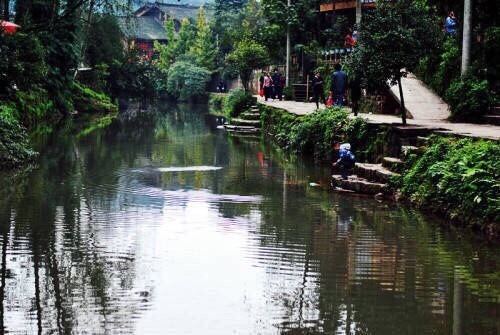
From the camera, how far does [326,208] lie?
12.4 meters

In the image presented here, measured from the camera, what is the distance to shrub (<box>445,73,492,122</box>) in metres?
18.0

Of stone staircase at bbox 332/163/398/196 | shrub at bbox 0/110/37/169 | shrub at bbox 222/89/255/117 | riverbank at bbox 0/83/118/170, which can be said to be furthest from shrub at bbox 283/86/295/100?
stone staircase at bbox 332/163/398/196

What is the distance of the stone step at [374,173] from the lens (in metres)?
13.9

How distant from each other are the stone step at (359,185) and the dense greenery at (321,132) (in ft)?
10.3

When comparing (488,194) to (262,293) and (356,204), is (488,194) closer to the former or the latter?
(356,204)

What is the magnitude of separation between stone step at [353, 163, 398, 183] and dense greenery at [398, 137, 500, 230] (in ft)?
1.51

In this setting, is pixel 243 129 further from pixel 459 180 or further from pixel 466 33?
pixel 459 180

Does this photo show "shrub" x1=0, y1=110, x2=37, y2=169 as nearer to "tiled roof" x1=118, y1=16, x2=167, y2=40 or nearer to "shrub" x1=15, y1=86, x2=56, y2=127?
"shrub" x1=15, y1=86, x2=56, y2=127

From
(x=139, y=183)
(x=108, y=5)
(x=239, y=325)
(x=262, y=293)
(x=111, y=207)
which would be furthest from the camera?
(x=108, y=5)

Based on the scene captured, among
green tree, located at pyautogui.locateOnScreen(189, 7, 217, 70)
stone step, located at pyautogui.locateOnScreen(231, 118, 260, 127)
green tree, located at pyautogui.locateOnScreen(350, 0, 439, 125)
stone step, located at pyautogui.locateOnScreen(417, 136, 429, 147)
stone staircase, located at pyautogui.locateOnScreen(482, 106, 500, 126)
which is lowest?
stone step, located at pyautogui.locateOnScreen(231, 118, 260, 127)

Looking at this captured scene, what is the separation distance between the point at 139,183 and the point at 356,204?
471 cm

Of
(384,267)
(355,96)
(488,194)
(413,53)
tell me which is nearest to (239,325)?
(384,267)

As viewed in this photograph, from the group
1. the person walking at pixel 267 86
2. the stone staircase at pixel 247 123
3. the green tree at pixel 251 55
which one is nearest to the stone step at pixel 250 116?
the stone staircase at pixel 247 123

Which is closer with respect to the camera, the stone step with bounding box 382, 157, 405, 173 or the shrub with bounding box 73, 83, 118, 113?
the stone step with bounding box 382, 157, 405, 173
